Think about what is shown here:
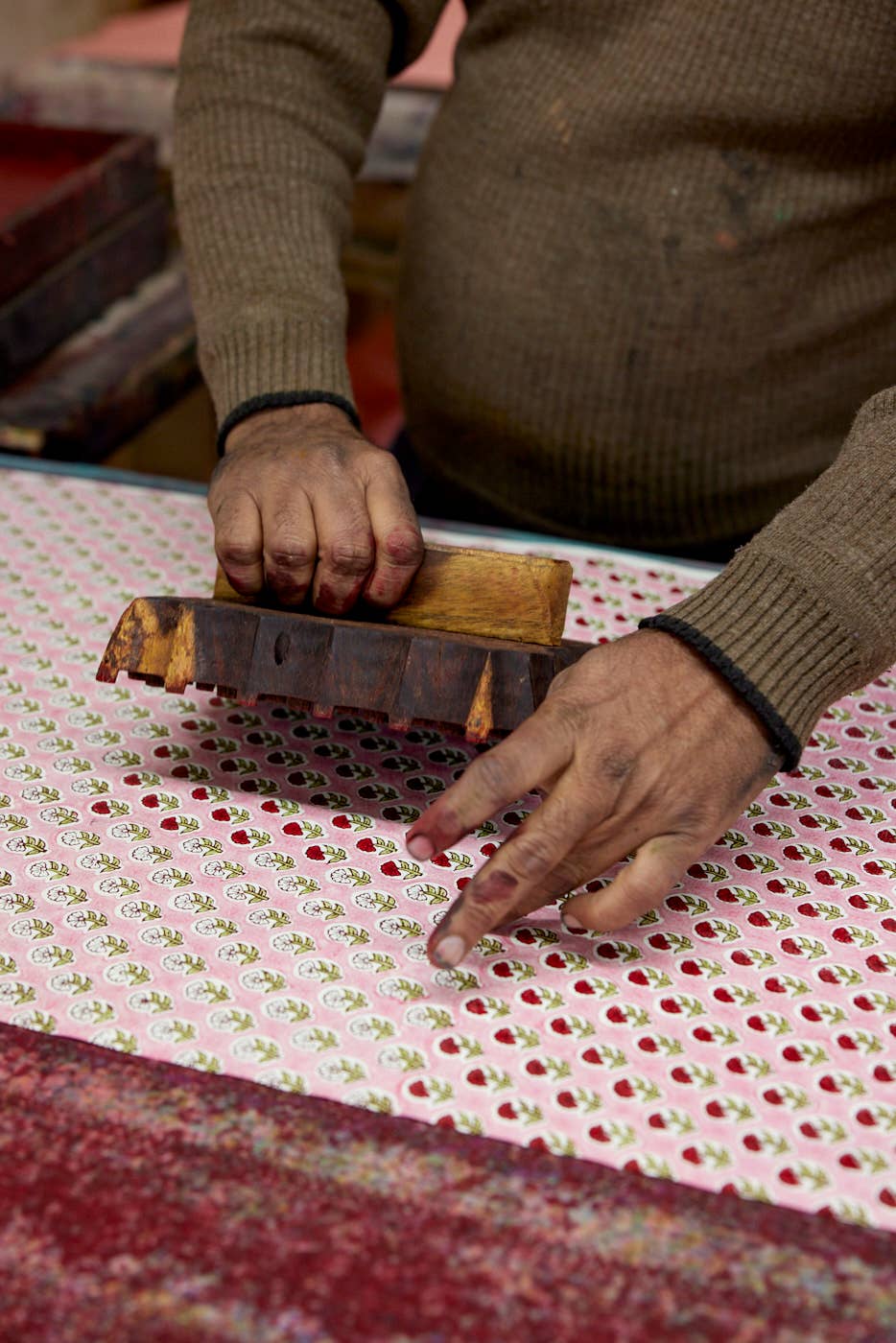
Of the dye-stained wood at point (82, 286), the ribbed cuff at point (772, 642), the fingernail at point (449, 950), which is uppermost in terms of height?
the ribbed cuff at point (772, 642)

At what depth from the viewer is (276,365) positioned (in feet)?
3.53

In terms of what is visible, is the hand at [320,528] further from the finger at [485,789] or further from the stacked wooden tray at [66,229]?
the stacked wooden tray at [66,229]

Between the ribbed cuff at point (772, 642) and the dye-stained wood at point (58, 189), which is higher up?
the ribbed cuff at point (772, 642)

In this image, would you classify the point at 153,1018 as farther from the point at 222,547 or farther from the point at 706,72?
the point at 706,72

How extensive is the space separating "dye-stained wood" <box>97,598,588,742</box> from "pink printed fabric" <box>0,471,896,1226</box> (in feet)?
0.32

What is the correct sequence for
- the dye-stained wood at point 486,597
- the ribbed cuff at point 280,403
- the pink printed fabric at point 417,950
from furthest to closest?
the ribbed cuff at point 280,403, the dye-stained wood at point 486,597, the pink printed fabric at point 417,950

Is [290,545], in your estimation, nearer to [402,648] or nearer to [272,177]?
[402,648]

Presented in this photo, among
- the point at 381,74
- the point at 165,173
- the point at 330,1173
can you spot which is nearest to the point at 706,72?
the point at 381,74

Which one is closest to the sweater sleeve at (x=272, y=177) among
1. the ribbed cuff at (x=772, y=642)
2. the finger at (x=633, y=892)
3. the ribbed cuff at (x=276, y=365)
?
the ribbed cuff at (x=276, y=365)

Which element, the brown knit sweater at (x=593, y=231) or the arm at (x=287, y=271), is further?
the brown knit sweater at (x=593, y=231)

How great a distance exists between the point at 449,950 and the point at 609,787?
0.14 meters

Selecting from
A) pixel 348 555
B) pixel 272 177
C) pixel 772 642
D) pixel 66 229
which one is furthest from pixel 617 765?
pixel 66 229

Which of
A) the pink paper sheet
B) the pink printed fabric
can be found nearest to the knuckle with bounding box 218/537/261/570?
the pink printed fabric

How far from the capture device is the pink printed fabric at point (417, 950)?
2.22 feet
